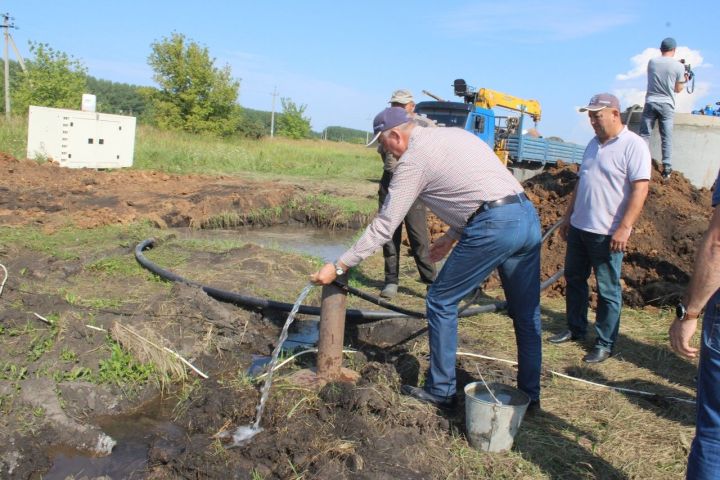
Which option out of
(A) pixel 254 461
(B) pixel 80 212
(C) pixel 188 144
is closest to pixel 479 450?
(A) pixel 254 461

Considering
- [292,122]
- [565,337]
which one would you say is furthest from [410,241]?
[292,122]

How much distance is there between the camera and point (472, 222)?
135 inches

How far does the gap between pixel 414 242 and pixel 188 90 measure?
30197mm

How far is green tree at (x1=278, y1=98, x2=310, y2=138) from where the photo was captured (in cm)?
6025

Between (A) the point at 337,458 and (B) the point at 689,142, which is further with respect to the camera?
(B) the point at 689,142

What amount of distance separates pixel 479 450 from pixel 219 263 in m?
4.61

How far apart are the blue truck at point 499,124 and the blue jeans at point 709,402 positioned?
48.1ft

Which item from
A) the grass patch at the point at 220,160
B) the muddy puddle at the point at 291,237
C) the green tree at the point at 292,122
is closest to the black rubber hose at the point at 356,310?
the muddy puddle at the point at 291,237

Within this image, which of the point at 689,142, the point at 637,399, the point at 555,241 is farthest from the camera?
the point at 689,142

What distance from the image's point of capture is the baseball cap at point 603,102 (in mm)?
4430

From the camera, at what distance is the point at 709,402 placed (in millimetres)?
2211

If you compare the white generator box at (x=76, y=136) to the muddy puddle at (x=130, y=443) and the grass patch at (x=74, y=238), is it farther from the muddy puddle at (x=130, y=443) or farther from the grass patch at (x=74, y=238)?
the muddy puddle at (x=130, y=443)

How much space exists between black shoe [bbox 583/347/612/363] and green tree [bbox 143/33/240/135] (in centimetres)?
3115

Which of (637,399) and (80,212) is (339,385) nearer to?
(637,399)
